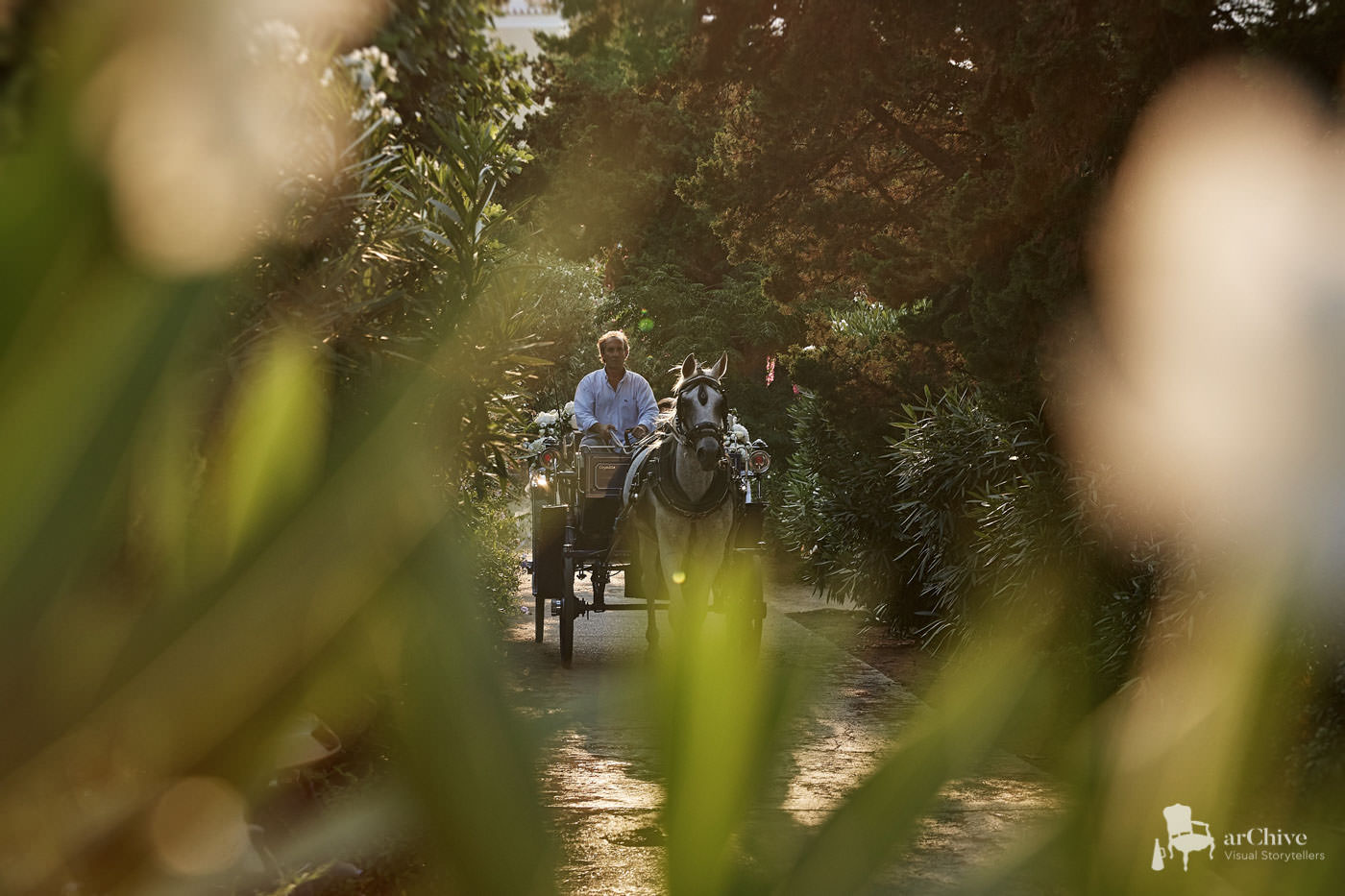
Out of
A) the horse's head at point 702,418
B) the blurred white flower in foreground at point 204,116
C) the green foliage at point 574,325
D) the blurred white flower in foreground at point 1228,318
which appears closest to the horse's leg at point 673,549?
the horse's head at point 702,418

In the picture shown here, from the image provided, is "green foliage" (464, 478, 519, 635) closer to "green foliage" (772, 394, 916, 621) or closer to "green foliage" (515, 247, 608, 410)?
"green foliage" (772, 394, 916, 621)

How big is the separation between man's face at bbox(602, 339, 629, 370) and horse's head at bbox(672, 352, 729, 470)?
2.10m

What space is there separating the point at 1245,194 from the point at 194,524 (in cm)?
579

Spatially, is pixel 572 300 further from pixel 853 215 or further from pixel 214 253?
pixel 214 253

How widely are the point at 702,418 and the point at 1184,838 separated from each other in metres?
6.00

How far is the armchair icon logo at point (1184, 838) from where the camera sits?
19.7 ft

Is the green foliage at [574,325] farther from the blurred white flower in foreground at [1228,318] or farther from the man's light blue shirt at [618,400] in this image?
the blurred white flower in foreground at [1228,318]

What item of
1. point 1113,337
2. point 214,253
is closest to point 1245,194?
point 1113,337

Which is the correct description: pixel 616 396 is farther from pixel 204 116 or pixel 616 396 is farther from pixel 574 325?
pixel 574 325

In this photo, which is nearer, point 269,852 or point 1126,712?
point 269,852

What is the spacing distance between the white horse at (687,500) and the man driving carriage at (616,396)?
1628 mm

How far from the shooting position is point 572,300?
46156 mm

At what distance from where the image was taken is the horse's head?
1146 centimetres

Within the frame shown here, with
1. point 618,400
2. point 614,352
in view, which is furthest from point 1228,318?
point 618,400
